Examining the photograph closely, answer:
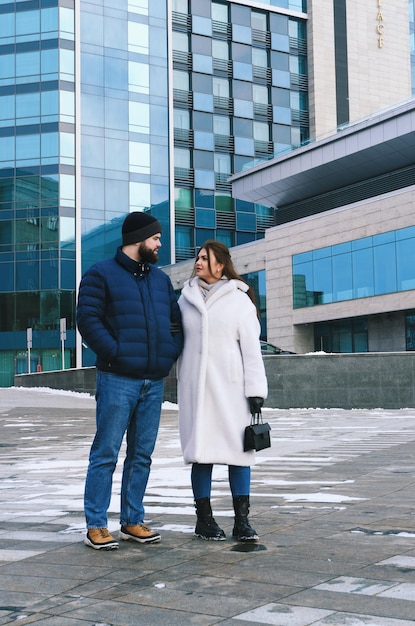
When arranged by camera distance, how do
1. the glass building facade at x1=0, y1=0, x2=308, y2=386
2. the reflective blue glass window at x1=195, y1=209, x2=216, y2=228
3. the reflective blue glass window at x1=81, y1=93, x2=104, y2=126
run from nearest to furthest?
the glass building facade at x1=0, y1=0, x2=308, y2=386, the reflective blue glass window at x1=81, y1=93, x2=104, y2=126, the reflective blue glass window at x1=195, y1=209, x2=216, y2=228

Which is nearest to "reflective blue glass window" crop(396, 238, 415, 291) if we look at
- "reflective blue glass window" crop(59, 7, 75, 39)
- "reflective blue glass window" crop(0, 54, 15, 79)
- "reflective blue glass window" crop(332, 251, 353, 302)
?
"reflective blue glass window" crop(332, 251, 353, 302)

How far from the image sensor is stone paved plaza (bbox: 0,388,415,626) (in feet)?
10.8

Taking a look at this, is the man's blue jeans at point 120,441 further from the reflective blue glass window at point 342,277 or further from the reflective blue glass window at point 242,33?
the reflective blue glass window at point 242,33

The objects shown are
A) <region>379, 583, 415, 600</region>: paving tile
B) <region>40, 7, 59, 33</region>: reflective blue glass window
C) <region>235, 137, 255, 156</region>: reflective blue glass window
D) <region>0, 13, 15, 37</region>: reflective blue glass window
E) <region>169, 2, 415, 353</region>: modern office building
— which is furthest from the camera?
<region>235, 137, 255, 156</region>: reflective blue glass window

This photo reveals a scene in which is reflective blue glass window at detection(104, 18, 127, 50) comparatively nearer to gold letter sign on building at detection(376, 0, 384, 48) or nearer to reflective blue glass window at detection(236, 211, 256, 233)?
reflective blue glass window at detection(236, 211, 256, 233)

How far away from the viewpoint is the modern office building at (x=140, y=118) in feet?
175

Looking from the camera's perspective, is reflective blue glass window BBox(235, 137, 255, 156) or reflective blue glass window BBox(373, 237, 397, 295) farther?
reflective blue glass window BBox(235, 137, 255, 156)

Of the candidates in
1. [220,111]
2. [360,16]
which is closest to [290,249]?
[220,111]

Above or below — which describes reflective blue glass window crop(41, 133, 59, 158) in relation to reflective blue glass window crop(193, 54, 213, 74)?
below

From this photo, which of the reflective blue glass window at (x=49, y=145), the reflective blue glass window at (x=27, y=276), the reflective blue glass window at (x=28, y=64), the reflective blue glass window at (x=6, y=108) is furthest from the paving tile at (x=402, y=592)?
the reflective blue glass window at (x=28, y=64)

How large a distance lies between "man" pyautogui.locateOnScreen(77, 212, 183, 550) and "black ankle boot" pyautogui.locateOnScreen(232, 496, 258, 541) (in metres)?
0.43

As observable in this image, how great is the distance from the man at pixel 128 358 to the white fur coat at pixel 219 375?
139 millimetres

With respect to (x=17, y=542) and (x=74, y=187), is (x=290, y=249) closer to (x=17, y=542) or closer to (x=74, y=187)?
(x=74, y=187)

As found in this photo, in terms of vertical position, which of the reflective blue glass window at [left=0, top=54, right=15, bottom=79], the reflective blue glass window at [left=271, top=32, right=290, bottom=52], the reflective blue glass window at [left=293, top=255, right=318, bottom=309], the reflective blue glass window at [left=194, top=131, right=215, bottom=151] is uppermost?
the reflective blue glass window at [left=271, top=32, right=290, bottom=52]
